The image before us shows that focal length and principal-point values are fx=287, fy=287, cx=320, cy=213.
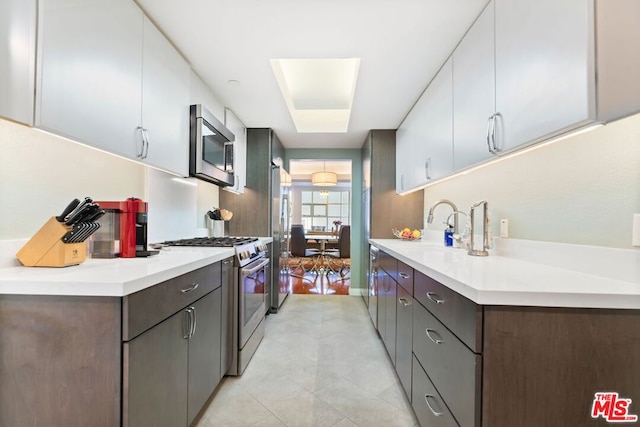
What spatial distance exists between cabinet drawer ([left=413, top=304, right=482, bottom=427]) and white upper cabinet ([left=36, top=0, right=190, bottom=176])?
5.43 ft

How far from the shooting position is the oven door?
6.62 ft

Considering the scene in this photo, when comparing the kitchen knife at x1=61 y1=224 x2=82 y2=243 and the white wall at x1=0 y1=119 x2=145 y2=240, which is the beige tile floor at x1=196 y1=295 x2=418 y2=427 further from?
the white wall at x1=0 y1=119 x2=145 y2=240

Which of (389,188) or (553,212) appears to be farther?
(389,188)

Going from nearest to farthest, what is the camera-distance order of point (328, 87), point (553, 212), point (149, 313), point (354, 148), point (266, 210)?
point (149, 313) → point (553, 212) → point (328, 87) → point (266, 210) → point (354, 148)

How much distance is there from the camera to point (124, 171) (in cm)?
180

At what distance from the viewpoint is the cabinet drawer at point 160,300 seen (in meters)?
0.96

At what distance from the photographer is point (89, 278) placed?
96cm

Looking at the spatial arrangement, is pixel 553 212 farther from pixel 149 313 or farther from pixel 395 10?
pixel 149 313

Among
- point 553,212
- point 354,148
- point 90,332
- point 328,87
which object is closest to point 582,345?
point 553,212

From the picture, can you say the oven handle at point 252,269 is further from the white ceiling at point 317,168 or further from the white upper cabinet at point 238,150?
the white ceiling at point 317,168

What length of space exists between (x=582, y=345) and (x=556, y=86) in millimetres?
844

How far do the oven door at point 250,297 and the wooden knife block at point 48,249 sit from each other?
39.7 inches

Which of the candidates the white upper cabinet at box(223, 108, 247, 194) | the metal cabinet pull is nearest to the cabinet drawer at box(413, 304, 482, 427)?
the metal cabinet pull

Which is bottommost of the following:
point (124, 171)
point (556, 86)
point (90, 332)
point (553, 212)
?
point (90, 332)
